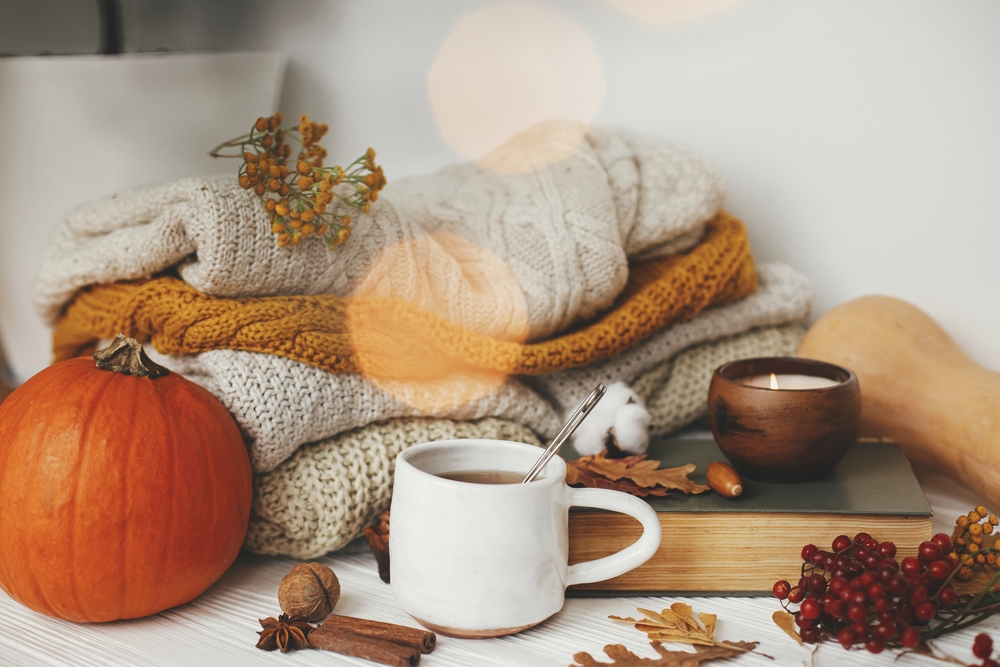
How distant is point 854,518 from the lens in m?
0.65

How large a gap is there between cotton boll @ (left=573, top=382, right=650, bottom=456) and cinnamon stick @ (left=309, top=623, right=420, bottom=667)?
0.31 m

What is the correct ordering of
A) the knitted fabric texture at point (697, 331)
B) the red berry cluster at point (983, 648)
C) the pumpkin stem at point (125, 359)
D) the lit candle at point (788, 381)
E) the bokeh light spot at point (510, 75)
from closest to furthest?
1. the red berry cluster at point (983, 648)
2. the pumpkin stem at point (125, 359)
3. the lit candle at point (788, 381)
4. the knitted fabric texture at point (697, 331)
5. the bokeh light spot at point (510, 75)

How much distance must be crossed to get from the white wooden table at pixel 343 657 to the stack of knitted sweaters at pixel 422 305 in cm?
8

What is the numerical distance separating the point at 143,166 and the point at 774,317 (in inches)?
32.7

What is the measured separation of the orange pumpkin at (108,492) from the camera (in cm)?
56

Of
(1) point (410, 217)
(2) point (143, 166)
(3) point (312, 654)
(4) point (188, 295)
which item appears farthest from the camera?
(2) point (143, 166)

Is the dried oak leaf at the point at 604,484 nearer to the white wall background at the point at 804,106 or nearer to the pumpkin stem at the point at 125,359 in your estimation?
the pumpkin stem at the point at 125,359

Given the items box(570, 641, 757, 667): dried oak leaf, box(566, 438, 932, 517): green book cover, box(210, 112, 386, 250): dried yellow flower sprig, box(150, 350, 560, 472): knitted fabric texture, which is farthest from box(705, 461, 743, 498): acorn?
box(210, 112, 386, 250): dried yellow flower sprig

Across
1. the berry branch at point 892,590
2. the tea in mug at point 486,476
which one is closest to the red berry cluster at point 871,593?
the berry branch at point 892,590

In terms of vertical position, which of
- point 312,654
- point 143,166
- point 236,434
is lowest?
point 312,654

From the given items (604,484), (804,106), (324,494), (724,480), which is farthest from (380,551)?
(804,106)

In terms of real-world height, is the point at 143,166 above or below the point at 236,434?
above

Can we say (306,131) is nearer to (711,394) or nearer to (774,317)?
(711,394)

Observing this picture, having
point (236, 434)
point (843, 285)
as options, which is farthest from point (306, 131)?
point (843, 285)
